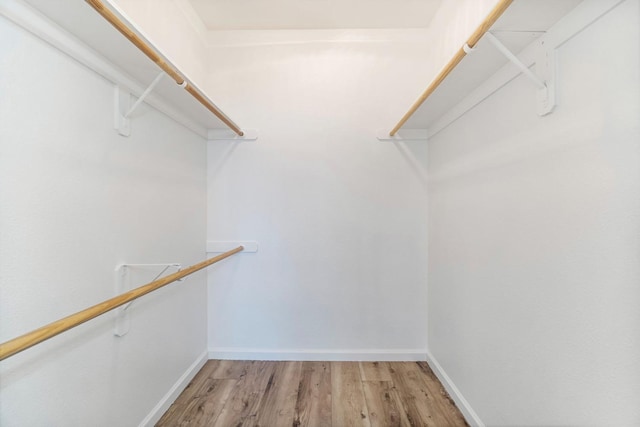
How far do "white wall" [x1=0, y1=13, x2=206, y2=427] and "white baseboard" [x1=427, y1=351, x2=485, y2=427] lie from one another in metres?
1.69

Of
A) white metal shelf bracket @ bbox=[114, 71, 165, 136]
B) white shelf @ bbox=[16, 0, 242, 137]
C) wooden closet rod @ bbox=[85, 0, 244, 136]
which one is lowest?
white metal shelf bracket @ bbox=[114, 71, 165, 136]

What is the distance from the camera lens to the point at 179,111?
1680 mm

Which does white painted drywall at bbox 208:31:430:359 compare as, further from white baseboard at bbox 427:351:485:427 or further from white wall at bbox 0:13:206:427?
white wall at bbox 0:13:206:427

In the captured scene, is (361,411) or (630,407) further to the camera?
(361,411)

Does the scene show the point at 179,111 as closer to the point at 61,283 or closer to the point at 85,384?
the point at 61,283

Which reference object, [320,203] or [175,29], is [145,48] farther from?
[320,203]

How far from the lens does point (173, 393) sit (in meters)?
1.63

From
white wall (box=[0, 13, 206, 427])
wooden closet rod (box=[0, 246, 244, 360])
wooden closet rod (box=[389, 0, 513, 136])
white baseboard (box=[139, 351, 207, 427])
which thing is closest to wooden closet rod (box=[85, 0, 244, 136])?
white wall (box=[0, 13, 206, 427])

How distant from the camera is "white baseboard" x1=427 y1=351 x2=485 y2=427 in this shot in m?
1.42

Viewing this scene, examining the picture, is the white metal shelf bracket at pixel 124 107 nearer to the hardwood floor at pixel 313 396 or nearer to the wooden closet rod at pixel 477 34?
the wooden closet rod at pixel 477 34

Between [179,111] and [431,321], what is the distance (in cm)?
225

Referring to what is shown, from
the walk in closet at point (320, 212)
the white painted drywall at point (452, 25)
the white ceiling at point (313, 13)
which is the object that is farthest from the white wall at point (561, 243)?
the white ceiling at point (313, 13)

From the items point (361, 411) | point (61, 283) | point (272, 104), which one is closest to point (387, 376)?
point (361, 411)

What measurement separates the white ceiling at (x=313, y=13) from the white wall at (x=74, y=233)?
1000 mm
